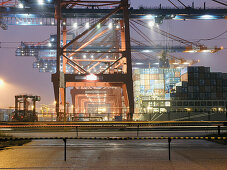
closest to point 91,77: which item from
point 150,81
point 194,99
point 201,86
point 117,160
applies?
point 194,99

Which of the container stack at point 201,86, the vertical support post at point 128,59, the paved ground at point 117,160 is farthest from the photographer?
the container stack at point 201,86

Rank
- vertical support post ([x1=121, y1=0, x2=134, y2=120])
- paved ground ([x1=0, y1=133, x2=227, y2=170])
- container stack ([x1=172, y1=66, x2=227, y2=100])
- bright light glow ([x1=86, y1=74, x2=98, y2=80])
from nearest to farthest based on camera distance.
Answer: paved ground ([x1=0, y1=133, x2=227, y2=170]) < vertical support post ([x1=121, y1=0, x2=134, y2=120]) < bright light glow ([x1=86, y1=74, x2=98, y2=80]) < container stack ([x1=172, y1=66, x2=227, y2=100])

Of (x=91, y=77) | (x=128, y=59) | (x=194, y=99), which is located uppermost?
(x=128, y=59)

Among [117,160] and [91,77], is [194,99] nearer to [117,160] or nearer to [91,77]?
[91,77]

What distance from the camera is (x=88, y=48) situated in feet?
240

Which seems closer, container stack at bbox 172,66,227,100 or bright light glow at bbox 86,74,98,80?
bright light glow at bbox 86,74,98,80

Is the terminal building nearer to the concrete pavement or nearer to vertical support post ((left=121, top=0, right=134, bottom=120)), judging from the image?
vertical support post ((left=121, top=0, right=134, bottom=120))

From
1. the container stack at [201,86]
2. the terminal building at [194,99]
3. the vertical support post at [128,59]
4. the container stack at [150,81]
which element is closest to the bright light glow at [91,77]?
the vertical support post at [128,59]

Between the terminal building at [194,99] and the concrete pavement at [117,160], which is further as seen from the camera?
the terminal building at [194,99]

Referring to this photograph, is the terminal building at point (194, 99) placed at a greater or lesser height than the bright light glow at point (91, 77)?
lesser

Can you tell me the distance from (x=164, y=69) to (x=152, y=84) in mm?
4500

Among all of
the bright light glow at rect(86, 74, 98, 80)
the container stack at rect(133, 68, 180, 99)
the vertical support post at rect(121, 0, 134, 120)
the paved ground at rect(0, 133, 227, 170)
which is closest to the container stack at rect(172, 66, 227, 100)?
the vertical support post at rect(121, 0, 134, 120)

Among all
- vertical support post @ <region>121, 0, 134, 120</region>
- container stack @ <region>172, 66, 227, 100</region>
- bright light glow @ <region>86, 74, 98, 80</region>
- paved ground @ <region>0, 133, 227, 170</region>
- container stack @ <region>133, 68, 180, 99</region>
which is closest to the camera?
paved ground @ <region>0, 133, 227, 170</region>

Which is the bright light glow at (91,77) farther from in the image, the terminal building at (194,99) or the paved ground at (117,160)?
the paved ground at (117,160)
